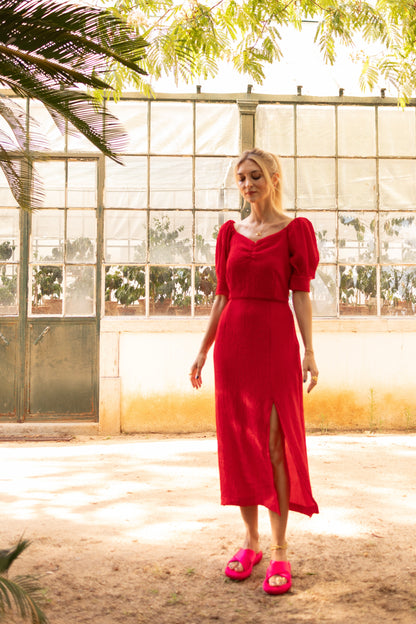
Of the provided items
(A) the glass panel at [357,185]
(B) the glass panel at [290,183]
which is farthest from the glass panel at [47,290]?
(A) the glass panel at [357,185]

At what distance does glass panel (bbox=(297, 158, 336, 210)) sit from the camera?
6.36 meters

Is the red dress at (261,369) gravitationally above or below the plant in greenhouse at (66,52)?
below

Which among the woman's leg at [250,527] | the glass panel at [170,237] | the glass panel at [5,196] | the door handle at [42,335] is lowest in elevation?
the woman's leg at [250,527]

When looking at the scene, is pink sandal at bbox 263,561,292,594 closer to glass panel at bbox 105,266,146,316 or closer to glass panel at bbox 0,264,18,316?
glass panel at bbox 105,266,146,316

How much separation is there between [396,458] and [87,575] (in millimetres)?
2888

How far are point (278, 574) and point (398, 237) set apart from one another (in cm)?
475

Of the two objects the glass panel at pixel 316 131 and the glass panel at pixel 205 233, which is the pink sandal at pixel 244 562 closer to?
the glass panel at pixel 205 233

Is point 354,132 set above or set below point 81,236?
above

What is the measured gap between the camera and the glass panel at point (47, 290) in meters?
6.21

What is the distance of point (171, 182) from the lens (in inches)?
246

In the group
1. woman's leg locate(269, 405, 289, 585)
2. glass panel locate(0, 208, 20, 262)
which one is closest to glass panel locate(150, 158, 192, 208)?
glass panel locate(0, 208, 20, 262)

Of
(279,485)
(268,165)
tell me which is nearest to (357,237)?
(268,165)

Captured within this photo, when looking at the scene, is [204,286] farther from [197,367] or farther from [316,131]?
[197,367]

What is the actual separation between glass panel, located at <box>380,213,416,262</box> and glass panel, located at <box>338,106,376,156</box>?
2.26 ft
